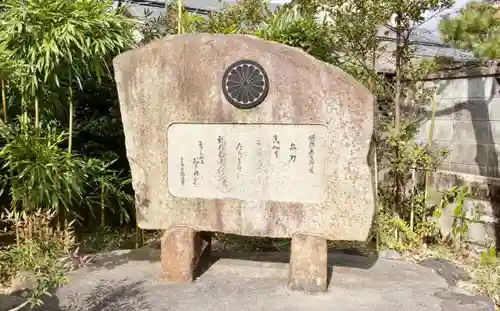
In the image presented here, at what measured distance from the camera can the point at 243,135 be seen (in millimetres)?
4031

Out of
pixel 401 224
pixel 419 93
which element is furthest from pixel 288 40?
pixel 401 224

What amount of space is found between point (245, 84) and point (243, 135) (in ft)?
1.40

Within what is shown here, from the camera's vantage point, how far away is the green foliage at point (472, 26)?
6.83 m

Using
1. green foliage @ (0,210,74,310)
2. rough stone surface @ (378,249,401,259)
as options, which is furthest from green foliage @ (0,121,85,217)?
rough stone surface @ (378,249,401,259)

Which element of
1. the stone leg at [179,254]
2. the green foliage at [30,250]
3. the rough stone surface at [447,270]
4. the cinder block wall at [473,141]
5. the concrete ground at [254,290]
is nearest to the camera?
the concrete ground at [254,290]

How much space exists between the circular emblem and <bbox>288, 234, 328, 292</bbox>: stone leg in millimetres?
1200

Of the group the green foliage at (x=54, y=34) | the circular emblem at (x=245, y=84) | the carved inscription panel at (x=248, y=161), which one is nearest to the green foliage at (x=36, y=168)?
the green foliage at (x=54, y=34)

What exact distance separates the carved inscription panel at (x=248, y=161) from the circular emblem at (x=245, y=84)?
0.70 feet

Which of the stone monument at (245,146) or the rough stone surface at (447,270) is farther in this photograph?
the rough stone surface at (447,270)

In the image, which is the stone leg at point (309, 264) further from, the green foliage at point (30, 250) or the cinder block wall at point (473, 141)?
the cinder block wall at point (473, 141)

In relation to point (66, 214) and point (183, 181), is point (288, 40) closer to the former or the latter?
point (183, 181)

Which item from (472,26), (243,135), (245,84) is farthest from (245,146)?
(472,26)

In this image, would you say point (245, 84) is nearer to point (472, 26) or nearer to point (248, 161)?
point (248, 161)

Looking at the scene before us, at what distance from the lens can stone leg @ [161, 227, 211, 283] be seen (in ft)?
13.7
